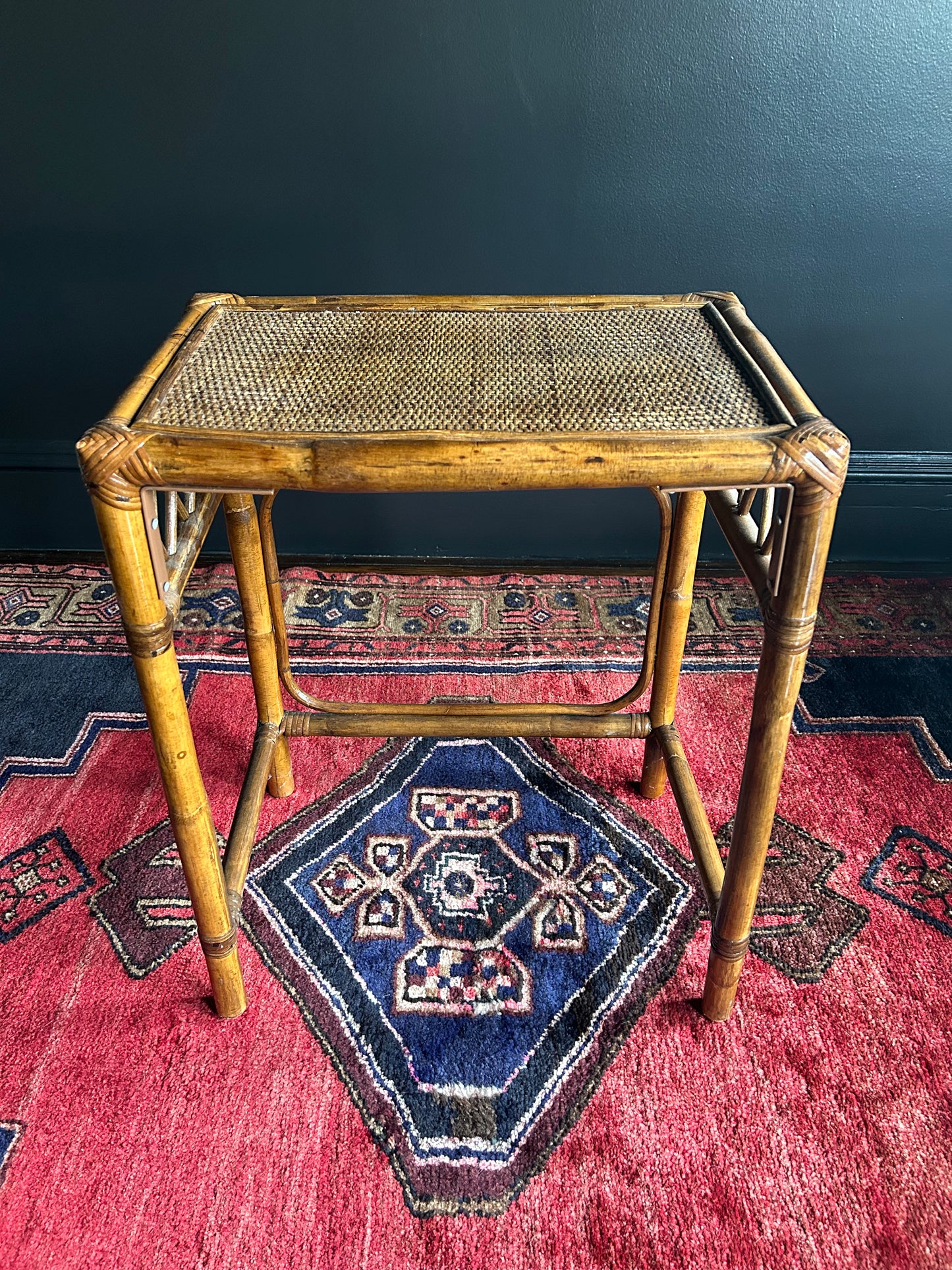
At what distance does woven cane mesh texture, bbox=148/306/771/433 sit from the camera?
94 centimetres

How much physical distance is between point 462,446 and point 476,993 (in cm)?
79

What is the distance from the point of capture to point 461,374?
1.04 meters

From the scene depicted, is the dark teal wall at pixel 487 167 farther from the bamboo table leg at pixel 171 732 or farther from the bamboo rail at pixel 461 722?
the bamboo table leg at pixel 171 732

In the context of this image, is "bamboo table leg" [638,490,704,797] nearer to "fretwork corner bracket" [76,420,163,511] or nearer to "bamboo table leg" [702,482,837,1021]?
"bamboo table leg" [702,482,837,1021]

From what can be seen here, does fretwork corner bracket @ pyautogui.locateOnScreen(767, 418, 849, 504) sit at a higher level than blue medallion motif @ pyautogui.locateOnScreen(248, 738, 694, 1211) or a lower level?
higher

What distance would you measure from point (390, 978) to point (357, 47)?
65.3 inches

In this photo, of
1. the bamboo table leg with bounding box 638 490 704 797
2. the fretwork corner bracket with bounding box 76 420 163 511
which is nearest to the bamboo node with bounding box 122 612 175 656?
the fretwork corner bracket with bounding box 76 420 163 511

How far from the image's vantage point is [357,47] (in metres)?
1.75

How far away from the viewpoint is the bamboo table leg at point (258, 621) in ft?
4.40

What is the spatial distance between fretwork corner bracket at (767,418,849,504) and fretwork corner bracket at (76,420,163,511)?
1.97ft

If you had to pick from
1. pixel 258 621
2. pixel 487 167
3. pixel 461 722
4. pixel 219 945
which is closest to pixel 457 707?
pixel 461 722

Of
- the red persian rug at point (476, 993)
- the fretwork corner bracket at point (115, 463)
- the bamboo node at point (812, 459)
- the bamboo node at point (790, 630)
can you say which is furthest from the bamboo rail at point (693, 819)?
the fretwork corner bracket at point (115, 463)

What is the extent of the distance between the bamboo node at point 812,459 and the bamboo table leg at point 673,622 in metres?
0.39

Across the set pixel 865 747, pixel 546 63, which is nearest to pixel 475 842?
pixel 865 747
